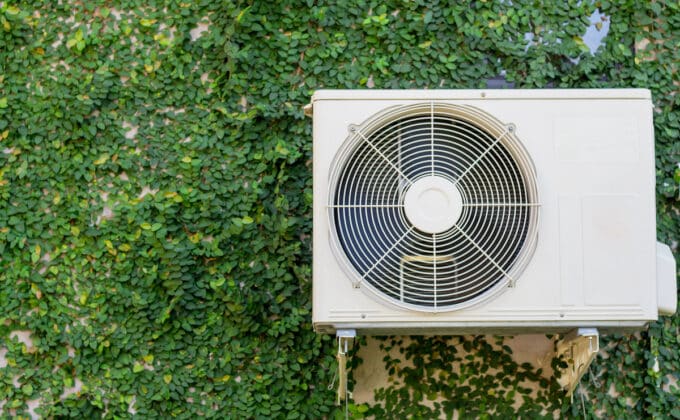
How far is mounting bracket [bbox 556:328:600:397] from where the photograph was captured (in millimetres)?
2641

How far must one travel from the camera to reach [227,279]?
3053mm

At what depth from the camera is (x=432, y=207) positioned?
258 centimetres

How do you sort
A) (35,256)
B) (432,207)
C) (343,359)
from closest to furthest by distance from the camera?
(432,207), (343,359), (35,256)

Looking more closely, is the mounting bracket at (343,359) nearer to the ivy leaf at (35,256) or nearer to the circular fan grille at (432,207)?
the circular fan grille at (432,207)

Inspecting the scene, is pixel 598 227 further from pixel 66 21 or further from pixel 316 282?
pixel 66 21

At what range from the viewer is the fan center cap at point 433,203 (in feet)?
8.42

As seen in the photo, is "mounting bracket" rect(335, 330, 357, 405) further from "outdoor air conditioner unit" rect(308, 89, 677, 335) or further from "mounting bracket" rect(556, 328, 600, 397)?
"mounting bracket" rect(556, 328, 600, 397)

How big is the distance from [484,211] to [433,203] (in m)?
0.15

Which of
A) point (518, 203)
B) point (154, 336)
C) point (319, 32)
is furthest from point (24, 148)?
point (518, 203)

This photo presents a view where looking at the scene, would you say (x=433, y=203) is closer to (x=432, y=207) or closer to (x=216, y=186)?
(x=432, y=207)

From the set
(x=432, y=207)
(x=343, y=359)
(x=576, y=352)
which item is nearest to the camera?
(x=432, y=207)

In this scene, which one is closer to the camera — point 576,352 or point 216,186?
point 576,352

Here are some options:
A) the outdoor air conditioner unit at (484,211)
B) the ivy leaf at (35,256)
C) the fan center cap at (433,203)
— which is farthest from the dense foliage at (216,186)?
the fan center cap at (433,203)

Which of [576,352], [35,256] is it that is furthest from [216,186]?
[576,352]
